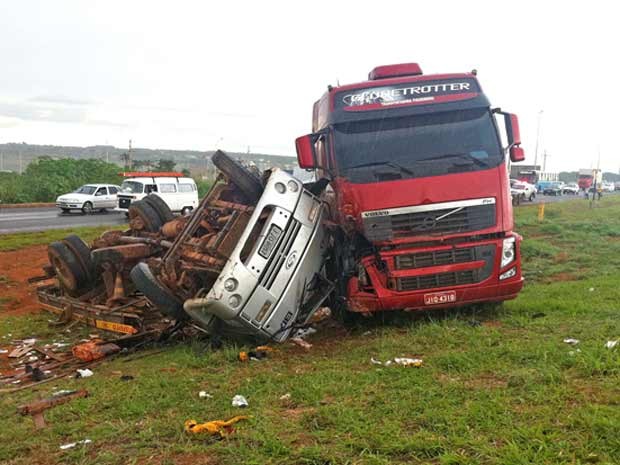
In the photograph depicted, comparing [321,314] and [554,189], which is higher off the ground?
[554,189]

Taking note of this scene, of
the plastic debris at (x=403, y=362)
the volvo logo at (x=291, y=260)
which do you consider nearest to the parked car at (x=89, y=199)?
the volvo logo at (x=291, y=260)

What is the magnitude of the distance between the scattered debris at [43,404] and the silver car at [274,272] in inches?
57.7

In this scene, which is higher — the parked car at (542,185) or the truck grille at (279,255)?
the parked car at (542,185)

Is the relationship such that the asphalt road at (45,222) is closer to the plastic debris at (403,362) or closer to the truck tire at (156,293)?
the truck tire at (156,293)

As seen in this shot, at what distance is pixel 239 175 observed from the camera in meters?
7.08

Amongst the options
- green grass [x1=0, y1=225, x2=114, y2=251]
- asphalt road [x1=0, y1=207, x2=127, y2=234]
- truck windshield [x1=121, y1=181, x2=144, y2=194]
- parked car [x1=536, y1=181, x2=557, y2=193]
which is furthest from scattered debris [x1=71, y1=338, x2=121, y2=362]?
parked car [x1=536, y1=181, x2=557, y2=193]

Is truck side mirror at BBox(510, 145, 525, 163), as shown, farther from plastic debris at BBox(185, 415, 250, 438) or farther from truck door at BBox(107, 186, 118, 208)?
truck door at BBox(107, 186, 118, 208)

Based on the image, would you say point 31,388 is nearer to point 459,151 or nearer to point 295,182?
point 295,182

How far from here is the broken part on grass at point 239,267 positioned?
621 cm

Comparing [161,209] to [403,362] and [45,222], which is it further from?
[45,222]

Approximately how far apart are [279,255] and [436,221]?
1.82 metres

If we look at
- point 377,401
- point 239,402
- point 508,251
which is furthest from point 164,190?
point 377,401

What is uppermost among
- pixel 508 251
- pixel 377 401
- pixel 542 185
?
pixel 542 185

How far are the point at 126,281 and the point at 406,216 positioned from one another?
4.48m
